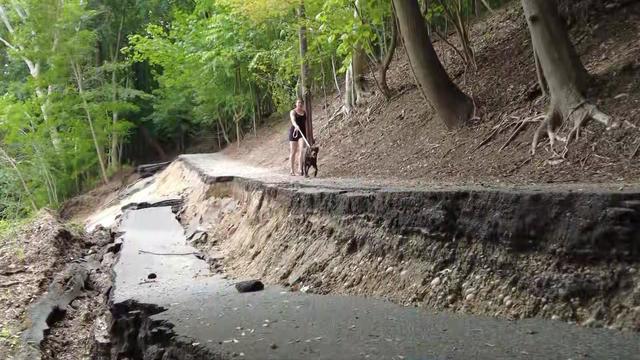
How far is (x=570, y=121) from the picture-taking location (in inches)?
304

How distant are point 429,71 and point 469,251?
5751 millimetres

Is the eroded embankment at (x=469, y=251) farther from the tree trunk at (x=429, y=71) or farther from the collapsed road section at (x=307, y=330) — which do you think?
the tree trunk at (x=429, y=71)

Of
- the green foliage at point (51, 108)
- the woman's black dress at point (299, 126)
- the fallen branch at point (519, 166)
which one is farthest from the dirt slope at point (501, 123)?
the green foliage at point (51, 108)

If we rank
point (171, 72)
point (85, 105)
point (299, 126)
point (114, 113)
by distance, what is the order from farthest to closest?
1. point (114, 113)
2. point (171, 72)
3. point (85, 105)
4. point (299, 126)

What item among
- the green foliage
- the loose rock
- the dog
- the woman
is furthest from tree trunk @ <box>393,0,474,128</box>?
the green foliage

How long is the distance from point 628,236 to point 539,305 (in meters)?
0.92

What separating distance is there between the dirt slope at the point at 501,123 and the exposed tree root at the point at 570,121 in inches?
4.1

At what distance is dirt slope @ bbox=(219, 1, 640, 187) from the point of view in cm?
705

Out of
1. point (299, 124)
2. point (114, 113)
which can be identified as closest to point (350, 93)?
point (299, 124)

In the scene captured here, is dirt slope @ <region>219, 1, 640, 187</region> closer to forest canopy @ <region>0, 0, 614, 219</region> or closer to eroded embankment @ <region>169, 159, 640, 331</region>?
forest canopy @ <region>0, 0, 614, 219</region>

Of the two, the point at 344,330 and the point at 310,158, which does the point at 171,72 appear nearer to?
the point at 310,158

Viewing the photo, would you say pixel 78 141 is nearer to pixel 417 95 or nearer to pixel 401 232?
pixel 417 95

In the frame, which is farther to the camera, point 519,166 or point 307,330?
point 519,166

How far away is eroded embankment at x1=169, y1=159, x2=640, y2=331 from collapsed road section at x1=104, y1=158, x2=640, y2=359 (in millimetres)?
247
